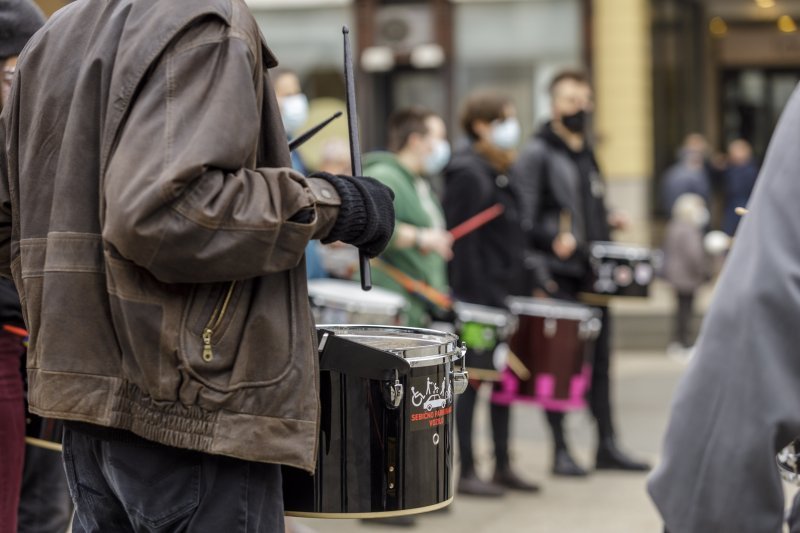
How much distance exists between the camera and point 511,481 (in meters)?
6.64

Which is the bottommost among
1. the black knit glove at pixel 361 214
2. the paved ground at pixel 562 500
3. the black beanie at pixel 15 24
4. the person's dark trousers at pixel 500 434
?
the paved ground at pixel 562 500

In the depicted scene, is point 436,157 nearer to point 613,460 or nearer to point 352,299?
point 352,299

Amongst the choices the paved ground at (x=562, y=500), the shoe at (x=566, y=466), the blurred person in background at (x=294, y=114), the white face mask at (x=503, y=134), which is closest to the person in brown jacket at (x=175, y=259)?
the blurred person in background at (x=294, y=114)

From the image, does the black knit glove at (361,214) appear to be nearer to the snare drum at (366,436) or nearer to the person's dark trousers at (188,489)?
the snare drum at (366,436)

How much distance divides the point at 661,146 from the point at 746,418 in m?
15.3

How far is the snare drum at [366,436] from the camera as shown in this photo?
2.54 m

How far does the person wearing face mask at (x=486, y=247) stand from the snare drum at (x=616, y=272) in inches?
17.5

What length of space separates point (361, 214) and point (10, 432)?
1353 millimetres

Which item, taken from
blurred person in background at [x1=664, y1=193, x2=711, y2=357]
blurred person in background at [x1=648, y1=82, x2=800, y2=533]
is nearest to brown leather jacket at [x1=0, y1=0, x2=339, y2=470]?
blurred person in background at [x1=648, y1=82, x2=800, y2=533]

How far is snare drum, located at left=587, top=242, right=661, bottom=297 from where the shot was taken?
6.94m

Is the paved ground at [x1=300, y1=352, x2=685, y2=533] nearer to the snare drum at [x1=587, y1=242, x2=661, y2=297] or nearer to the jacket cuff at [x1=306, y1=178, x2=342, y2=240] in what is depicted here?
the snare drum at [x1=587, y1=242, x2=661, y2=297]

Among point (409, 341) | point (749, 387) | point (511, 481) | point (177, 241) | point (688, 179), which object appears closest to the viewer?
point (749, 387)

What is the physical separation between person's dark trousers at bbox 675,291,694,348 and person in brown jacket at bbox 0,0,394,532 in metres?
9.97

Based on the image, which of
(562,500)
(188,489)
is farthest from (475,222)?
(188,489)
